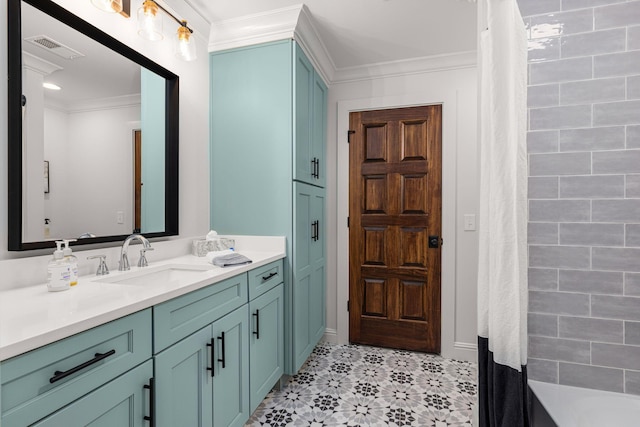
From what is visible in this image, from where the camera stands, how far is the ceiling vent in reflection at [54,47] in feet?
3.83

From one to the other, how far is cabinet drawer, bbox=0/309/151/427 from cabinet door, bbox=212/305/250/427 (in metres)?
0.42

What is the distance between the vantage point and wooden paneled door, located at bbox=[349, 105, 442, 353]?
8.30ft

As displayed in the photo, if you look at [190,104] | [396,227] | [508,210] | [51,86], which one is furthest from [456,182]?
[51,86]

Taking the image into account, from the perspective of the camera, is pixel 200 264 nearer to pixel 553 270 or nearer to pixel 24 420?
pixel 24 420

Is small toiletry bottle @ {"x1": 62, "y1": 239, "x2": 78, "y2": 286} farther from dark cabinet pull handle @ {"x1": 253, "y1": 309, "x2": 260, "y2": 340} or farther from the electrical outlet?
the electrical outlet

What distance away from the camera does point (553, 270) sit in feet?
4.57

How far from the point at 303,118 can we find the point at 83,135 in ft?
4.10

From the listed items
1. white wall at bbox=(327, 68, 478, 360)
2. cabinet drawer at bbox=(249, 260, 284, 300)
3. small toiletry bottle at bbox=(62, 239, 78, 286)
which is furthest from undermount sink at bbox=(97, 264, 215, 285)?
white wall at bbox=(327, 68, 478, 360)

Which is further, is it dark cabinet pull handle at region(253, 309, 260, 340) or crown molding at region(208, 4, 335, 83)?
crown molding at region(208, 4, 335, 83)

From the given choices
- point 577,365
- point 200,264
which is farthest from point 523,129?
point 200,264

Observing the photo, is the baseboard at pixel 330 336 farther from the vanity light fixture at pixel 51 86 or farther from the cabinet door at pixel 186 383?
the vanity light fixture at pixel 51 86

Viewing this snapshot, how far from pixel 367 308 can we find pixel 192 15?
2.50 metres

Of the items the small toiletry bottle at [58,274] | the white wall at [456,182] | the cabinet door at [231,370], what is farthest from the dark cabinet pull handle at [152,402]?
the white wall at [456,182]

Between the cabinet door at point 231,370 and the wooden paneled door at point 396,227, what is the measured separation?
135 cm
